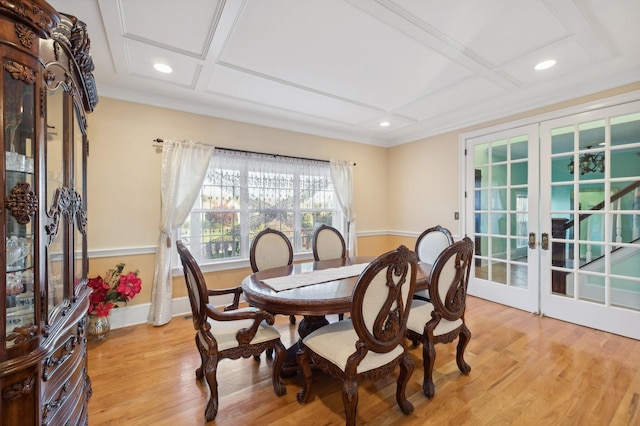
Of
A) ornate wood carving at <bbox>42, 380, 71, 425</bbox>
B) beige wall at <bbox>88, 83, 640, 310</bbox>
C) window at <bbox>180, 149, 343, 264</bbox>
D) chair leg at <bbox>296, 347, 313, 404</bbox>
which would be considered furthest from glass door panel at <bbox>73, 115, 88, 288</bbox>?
window at <bbox>180, 149, 343, 264</bbox>

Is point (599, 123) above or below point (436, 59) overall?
below

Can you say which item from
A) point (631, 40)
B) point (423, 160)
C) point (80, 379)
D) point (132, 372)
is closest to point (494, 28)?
point (631, 40)

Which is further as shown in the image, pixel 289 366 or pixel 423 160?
pixel 423 160

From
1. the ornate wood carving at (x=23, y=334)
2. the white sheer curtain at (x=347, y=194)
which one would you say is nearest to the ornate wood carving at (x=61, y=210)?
the ornate wood carving at (x=23, y=334)

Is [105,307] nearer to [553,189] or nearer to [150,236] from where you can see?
[150,236]

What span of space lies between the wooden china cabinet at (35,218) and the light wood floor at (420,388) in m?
0.78

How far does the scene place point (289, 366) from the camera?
2090mm

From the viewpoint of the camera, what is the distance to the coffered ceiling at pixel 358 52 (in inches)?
70.2

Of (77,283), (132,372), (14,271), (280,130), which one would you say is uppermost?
(280,130)

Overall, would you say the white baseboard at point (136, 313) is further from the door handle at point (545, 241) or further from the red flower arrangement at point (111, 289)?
the door handle at point (545, 241)

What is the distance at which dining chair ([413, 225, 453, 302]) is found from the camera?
9.54ft

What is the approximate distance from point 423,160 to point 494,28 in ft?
8.80

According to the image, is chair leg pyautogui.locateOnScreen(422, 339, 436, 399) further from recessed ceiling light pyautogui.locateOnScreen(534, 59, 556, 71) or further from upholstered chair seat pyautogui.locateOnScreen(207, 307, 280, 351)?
recessed ceiling light pyautogui.locateOnScreen(534, 59, 556, 71)

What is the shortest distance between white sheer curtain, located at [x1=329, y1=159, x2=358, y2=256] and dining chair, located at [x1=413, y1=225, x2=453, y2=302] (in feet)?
4.96
